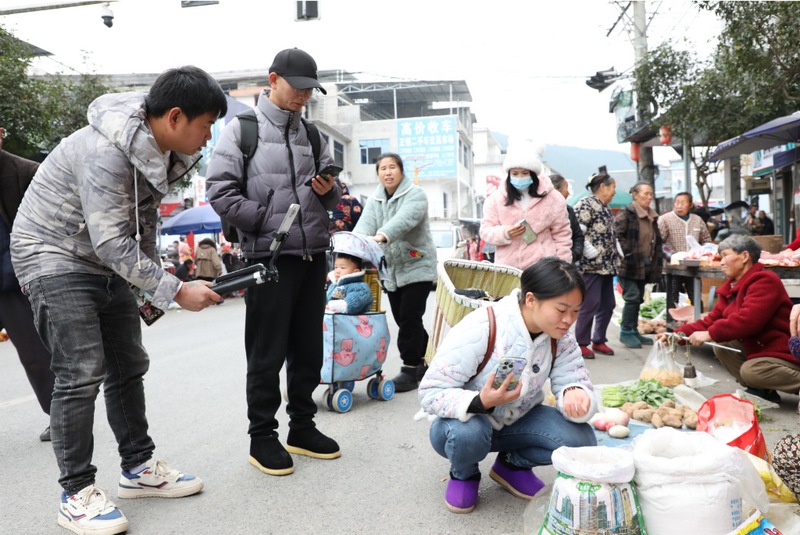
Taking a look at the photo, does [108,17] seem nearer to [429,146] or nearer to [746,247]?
[746,247]

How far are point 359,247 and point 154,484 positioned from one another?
2343 mm

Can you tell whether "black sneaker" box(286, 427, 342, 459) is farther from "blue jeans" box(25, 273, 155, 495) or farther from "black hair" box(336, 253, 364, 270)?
"black hair" box(336, 253, 364, 270)

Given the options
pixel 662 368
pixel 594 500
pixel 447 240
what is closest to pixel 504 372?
pixel 594 500

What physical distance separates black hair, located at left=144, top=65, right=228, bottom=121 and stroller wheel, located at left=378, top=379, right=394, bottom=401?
2.95m

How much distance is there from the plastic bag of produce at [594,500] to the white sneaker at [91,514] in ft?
5.85

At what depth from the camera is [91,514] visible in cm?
284

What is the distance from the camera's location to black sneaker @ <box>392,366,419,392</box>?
5.62 metres

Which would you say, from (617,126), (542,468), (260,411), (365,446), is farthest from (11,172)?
(617,126)

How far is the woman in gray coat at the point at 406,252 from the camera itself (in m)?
5.47

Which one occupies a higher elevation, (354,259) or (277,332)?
(354,259)

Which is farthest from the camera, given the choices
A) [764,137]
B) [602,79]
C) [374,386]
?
[602,79]

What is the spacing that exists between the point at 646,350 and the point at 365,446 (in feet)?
14.4

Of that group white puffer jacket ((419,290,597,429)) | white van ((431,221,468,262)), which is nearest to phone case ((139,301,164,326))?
white puffer jacket ((419,290,597,429))

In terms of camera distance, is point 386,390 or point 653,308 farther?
point 653,308
